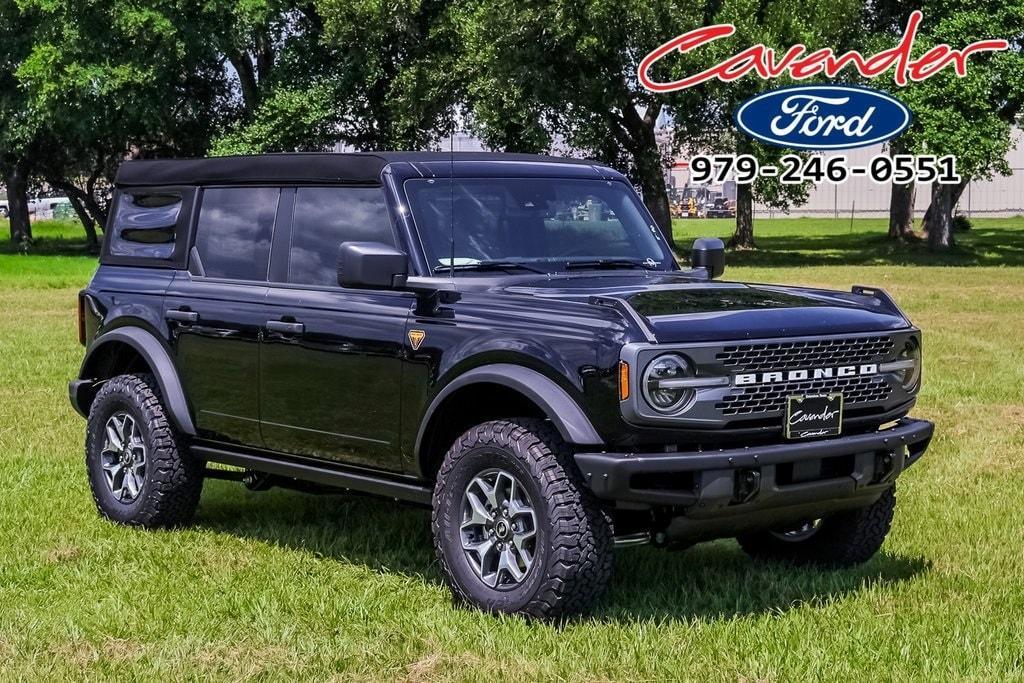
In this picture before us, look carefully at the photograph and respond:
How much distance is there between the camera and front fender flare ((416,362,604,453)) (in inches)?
222

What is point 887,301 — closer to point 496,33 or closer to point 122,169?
point 122,169

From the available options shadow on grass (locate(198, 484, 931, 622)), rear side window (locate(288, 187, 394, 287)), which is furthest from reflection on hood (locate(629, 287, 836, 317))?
rear side window (locate(288, 187, 394, 287))

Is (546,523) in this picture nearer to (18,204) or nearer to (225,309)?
(225,309)

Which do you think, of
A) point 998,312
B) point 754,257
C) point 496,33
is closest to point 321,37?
point 496,33

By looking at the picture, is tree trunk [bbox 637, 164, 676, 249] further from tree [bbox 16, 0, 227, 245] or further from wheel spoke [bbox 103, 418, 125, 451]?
wheel spoke [bbox 103, 418, 125, 451]

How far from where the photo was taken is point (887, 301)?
21.6ft

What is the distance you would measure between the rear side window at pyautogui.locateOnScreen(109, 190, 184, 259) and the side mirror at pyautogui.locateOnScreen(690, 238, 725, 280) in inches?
104

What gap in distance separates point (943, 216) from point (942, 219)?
0.40 ft

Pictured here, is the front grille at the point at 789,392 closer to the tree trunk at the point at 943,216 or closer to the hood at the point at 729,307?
the hood at the point at 729,307

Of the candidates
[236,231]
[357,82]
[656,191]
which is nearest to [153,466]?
[236,231]

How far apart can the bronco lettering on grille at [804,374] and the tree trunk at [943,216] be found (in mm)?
39809

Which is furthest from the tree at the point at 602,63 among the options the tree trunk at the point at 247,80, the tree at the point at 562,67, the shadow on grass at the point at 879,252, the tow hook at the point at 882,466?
the tow hook at the point at 882,466

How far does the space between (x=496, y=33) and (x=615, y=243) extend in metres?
30.8

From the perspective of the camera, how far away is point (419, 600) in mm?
6383
